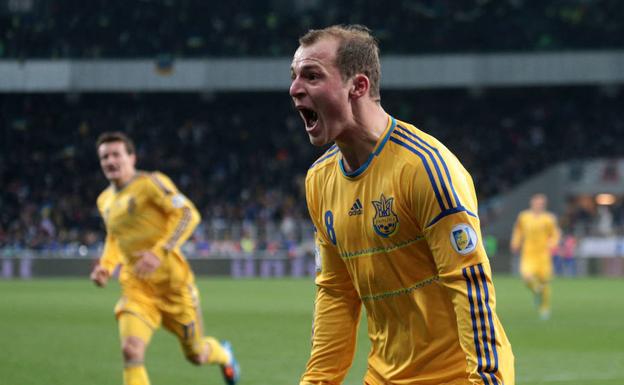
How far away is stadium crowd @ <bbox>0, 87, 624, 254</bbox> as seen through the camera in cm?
3831

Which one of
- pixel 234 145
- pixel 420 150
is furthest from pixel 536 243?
pixel 234 145

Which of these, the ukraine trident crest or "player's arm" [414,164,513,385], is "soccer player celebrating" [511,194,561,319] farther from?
"player's arm" [414,164,513,385]

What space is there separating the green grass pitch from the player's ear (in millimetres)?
6939

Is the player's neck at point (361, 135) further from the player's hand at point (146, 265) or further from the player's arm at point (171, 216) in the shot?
the player's arm at point (171, 216)

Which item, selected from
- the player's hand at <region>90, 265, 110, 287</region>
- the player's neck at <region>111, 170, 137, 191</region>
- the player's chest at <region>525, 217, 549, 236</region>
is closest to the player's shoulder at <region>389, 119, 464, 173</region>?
the player's hand at <region>90, 265, 110, 287</region>

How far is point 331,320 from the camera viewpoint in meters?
3.73

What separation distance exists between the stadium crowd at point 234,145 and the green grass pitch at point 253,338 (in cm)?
1248

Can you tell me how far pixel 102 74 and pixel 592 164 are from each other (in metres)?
19.7

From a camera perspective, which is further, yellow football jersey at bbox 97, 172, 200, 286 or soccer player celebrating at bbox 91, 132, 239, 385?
yellow football jersey at bbox 97, 172, 200, 286

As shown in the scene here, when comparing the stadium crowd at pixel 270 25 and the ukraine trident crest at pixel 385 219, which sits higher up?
the stadium crowd at pixel 270 25

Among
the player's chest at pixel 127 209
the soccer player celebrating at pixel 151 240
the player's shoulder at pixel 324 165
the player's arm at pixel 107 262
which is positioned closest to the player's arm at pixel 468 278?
the player's shoulder at pixel 324 165

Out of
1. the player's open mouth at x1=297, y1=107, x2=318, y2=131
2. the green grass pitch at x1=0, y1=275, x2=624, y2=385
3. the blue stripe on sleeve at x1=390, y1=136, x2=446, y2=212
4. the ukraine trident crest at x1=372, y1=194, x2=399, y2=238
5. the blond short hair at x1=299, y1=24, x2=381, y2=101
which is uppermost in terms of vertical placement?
the blond short hair at x1=299, y1=24, x2=381, y2=101

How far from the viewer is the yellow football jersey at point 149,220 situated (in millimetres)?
8766

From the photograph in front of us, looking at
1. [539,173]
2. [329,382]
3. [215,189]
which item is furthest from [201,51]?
[329,382]
